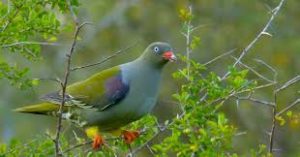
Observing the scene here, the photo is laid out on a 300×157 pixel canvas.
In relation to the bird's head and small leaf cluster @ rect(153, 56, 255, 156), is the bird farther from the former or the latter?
small leaf cluster @ rect(153, 56, 255, 156)

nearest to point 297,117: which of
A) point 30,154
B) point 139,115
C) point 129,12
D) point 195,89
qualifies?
point 195,89

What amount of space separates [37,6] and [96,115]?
3.16ft

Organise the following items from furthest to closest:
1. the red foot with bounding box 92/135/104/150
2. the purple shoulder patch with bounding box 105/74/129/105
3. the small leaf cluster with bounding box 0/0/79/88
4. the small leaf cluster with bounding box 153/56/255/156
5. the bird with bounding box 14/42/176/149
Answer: the purple shoulder patch with bounding box 105/74/129/105, the bird with bounding box 14/42/176/149, the red foot with bounding box 92/135/104/150, the small leaf cluster with bounding box 0/0/79/88, the small leaf cluster with bounding box 153/56/255/156

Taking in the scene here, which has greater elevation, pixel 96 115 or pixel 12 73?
pixel 12 73

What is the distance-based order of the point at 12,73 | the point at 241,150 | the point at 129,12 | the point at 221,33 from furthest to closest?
the point at 129,12, the point at 221,33, the point at 241,150, the point at 12,73

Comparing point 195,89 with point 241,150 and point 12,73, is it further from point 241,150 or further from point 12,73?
point 241,150

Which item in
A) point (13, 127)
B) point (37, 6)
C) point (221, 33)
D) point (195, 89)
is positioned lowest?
point (13, 127)

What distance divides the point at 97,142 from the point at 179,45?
5.31m

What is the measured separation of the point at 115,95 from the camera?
619 centimetres

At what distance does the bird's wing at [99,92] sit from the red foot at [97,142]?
17.5 inches

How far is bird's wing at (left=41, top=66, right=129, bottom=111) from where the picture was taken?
619 centimetres

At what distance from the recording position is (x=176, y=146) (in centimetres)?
480

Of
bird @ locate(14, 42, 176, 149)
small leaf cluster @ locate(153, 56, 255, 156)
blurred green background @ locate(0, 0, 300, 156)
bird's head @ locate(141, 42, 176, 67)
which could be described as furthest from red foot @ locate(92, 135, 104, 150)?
blurred green background @ locate(0, 0, 300, 156)

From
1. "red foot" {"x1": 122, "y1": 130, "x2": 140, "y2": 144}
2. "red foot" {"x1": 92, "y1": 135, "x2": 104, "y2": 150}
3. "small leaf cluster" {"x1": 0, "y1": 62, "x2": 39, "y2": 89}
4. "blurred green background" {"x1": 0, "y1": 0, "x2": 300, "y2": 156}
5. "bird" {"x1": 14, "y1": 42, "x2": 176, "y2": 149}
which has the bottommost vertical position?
"blurred green background" {"x1": 0, "y1": 0, "x2": 300, "y2": 156}
